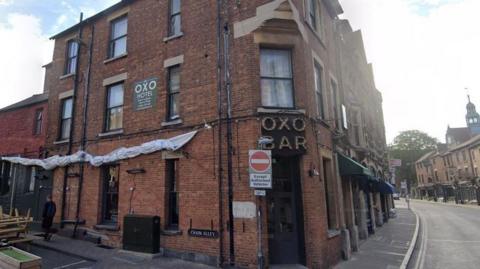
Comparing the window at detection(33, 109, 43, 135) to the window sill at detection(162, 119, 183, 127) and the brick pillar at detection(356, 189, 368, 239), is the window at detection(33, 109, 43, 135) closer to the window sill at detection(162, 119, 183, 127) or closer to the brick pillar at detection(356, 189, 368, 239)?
the window sill at detection(162, 119, 183, 127)

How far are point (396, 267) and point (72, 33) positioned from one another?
60.2ft

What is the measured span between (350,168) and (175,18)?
9.75 m

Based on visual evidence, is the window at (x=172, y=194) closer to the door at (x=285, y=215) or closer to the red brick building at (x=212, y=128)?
the red brick building at (x=212, y=128)

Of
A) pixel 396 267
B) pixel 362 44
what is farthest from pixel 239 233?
pixel 362 44

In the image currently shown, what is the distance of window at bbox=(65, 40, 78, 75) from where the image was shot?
16.0 metres


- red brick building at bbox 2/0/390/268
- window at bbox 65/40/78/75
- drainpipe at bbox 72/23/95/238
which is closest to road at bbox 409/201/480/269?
red brick building at bbox 2/0/390/268

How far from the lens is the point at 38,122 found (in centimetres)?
1717

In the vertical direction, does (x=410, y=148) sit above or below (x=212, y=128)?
above

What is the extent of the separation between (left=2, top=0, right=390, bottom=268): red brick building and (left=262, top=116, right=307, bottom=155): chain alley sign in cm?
5

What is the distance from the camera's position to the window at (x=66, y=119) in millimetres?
15211

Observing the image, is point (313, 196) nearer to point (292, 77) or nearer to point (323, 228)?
point (323, 228)

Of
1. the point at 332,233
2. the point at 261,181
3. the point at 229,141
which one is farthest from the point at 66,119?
the point at 332,233

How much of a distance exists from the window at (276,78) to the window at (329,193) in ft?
10.8

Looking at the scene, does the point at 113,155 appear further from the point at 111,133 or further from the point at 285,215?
the point at 285,215
